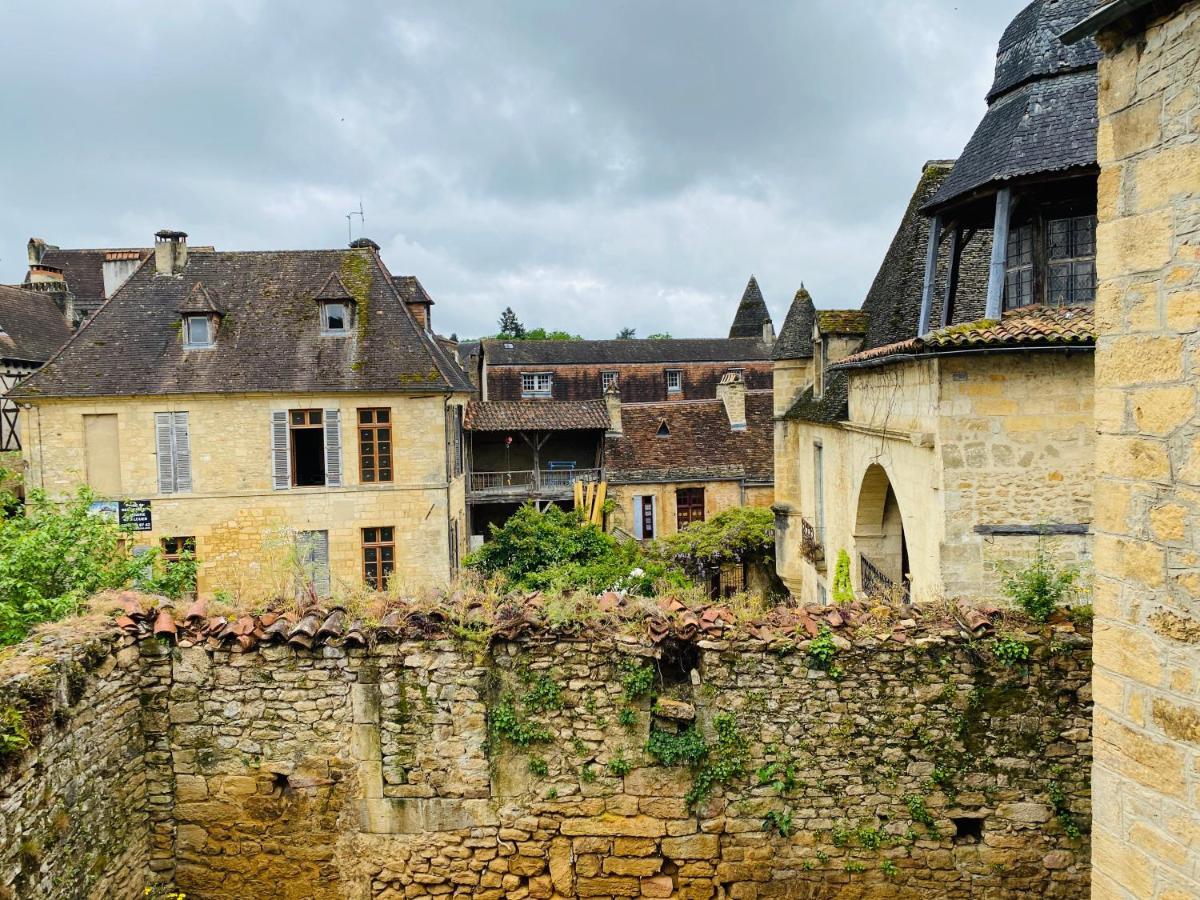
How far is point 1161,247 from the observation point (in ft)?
9.25

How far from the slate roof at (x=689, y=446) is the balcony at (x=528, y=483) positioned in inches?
45.8

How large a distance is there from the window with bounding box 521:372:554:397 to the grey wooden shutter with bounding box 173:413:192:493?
27.2m

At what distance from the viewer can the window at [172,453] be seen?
16031 mm

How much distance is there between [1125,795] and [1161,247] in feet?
7.09

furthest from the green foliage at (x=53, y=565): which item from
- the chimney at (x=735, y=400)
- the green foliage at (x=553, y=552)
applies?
the chimney at (x=735, y=400)

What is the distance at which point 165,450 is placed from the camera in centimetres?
1605

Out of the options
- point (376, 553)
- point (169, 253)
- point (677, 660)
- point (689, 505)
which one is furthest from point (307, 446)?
point (677, 660)

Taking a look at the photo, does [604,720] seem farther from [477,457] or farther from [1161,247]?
[477,457]

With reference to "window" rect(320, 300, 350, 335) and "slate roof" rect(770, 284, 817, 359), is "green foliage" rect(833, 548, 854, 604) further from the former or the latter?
"window" rect(320, 300, 350, 335)

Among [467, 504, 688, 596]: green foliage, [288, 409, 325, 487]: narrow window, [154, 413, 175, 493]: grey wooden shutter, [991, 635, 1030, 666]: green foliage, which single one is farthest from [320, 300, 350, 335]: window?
[991, 635, 1030, 666]: green foliage

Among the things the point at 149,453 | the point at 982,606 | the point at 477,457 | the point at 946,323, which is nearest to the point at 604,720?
the point at 982,606

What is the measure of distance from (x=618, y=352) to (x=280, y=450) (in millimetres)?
31405

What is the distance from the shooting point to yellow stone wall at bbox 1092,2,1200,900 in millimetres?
A: 2742

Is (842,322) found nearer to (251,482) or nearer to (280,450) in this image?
(280,450)
